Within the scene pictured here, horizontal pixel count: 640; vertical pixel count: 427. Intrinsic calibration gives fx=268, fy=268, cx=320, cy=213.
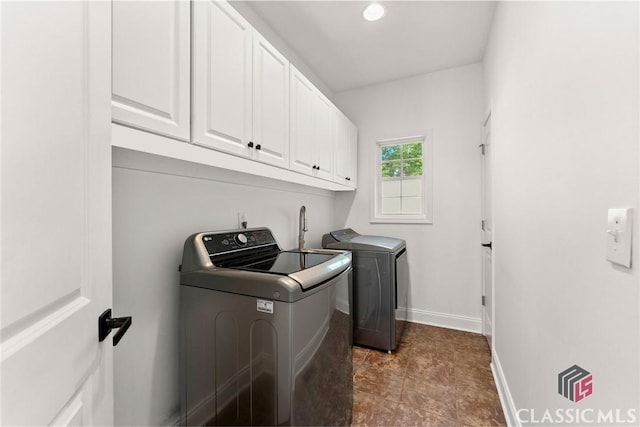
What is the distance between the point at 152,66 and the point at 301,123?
112 cm

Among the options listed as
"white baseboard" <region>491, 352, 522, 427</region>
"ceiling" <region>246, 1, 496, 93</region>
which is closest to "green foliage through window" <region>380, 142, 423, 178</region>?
"ceiling" <region>246, 1, 496, 93</region>

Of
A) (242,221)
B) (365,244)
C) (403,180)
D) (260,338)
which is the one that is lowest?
(260,338)

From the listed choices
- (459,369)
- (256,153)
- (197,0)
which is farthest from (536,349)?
(197,0)

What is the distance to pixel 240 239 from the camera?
161cm

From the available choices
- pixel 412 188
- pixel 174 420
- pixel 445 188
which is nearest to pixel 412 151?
pixel 412 188

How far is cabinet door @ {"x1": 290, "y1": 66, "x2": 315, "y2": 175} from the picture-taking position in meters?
1.87

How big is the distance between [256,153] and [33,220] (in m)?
1.13

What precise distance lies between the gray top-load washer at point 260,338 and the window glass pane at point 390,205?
192 cm

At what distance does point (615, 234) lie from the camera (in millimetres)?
646

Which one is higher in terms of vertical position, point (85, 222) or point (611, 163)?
point (611, 163)

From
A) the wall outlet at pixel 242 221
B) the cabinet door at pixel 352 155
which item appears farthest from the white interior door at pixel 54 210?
the cabinet door at pixel 352 155

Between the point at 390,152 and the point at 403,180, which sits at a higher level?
the point at 390,152

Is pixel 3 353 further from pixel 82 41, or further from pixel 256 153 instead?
pixel 256 153

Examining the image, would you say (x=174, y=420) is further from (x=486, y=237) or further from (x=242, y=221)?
(x=486, y=237)
